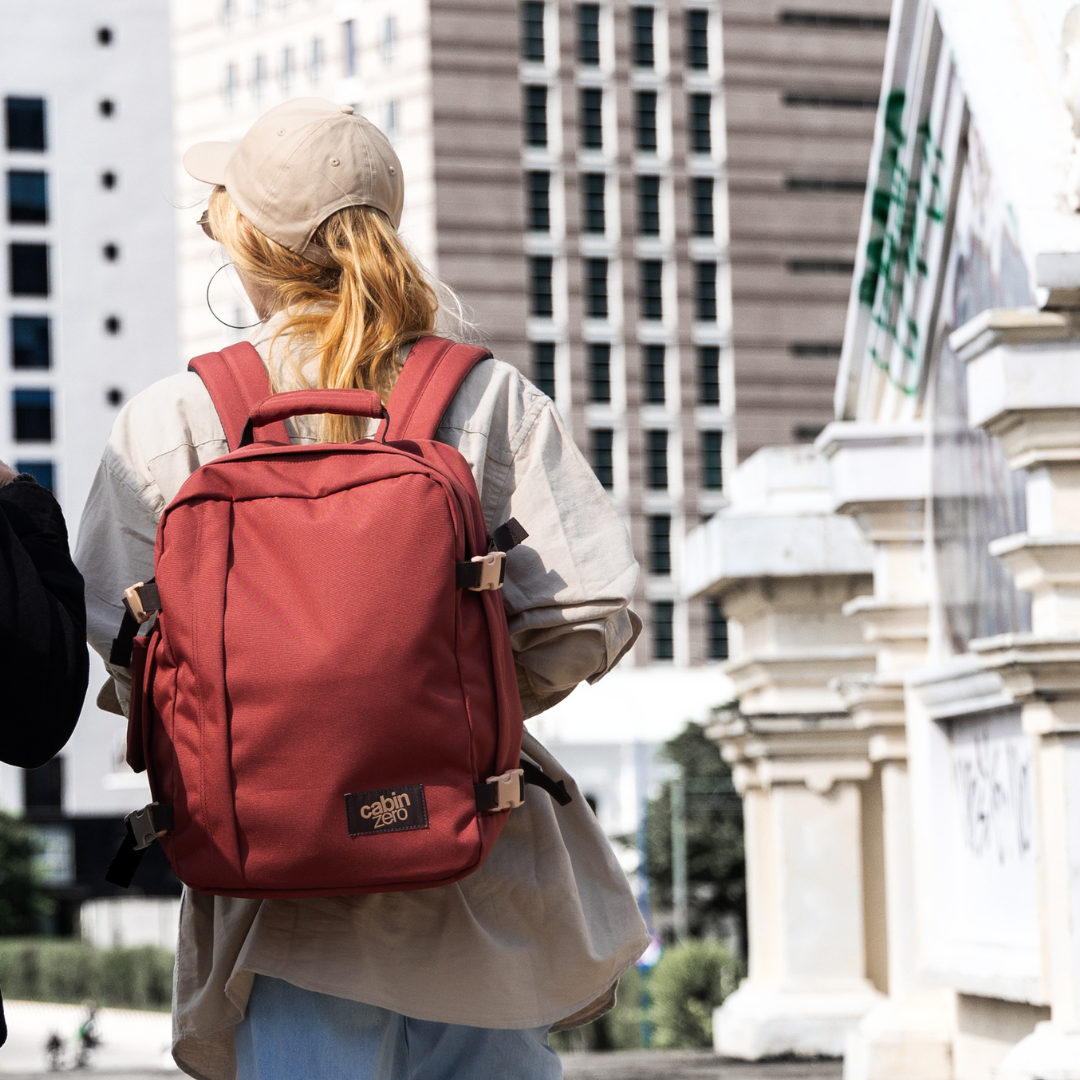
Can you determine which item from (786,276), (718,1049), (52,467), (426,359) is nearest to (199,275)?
(52,467)

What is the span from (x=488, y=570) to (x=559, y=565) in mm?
220

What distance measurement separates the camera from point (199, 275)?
78.8 meters

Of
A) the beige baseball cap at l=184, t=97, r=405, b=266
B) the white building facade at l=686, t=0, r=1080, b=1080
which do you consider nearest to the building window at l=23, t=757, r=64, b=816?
the white building facade at l=686, t=0, r=1080, b=1080

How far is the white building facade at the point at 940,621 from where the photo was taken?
663 cm

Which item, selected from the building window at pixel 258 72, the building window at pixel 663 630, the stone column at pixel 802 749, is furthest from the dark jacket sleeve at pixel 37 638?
the building window at pixel 258 72

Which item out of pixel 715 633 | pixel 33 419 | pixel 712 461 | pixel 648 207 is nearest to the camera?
pixel 33 419

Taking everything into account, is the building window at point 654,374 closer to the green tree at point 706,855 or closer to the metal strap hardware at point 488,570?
the green tree at point 706,855

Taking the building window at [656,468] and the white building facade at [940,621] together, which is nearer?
the white building facade at [940,621]

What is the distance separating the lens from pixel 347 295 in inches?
Result: 114

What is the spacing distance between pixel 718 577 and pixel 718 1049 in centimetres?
278

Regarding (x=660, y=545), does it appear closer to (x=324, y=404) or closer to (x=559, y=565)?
(x=559, y=565)

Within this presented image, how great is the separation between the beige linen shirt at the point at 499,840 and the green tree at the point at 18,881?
62.1m

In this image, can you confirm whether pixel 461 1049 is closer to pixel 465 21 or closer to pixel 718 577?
pixel 718 577


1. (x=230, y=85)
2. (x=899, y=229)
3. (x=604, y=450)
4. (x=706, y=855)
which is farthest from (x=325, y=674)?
(x=230, y=85)
